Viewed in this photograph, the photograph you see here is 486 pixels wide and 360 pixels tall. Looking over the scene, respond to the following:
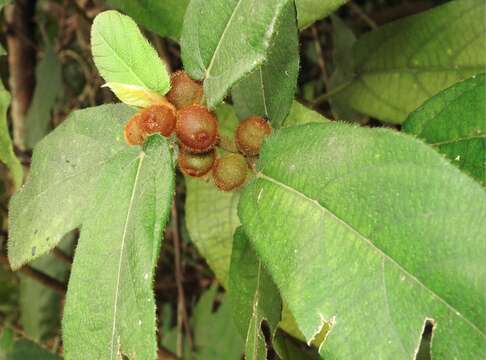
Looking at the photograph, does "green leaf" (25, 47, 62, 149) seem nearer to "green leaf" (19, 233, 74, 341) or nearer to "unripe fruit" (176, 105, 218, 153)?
"green leaf" (19, 233, 74, 341)

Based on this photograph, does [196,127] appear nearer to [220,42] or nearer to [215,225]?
[220,42]

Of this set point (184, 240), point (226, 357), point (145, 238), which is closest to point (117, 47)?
point (145, 238)

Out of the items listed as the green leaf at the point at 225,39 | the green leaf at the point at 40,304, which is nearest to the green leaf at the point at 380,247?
the green leaf at the point at 225,39

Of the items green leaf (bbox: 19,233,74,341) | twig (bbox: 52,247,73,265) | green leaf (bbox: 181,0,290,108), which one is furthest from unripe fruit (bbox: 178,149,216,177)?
green leaf (bbox: 19,233,74,341)

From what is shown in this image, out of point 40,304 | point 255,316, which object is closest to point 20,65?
point 40,304

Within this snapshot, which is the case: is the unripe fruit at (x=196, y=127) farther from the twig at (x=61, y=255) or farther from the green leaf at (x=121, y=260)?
the twig at (x=61, y=255)

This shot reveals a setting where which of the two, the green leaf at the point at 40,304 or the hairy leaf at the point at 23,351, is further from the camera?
the green leaf at the point at 40,304

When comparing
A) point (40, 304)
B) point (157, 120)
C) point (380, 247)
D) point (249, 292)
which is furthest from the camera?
point (40, 304)
